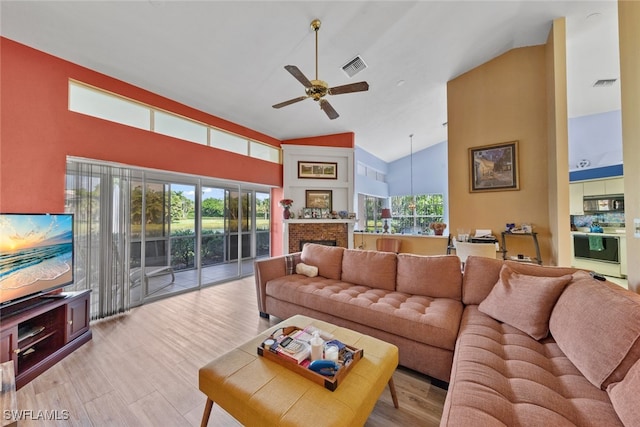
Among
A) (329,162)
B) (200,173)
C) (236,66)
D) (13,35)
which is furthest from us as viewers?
(329,162)

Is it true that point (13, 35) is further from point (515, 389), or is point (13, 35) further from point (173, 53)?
point (515, 389)

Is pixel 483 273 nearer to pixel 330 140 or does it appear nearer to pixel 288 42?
pixel 288 42

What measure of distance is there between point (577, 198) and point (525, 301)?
5962mm

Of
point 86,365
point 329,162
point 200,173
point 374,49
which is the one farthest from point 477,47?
point 86,365

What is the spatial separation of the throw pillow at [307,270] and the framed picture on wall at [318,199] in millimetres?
2785

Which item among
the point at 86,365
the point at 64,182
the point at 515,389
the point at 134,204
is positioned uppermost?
the point at 64,182

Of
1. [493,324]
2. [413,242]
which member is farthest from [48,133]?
[413,242]

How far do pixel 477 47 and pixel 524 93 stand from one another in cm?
110

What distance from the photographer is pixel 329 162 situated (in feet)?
19.3

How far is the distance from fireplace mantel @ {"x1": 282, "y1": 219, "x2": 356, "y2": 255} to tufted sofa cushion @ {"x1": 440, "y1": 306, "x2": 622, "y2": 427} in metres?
4.20

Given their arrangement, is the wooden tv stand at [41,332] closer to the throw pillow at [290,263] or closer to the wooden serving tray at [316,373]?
the wooden serving tray at [316,373]

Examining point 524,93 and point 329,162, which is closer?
point 524,93

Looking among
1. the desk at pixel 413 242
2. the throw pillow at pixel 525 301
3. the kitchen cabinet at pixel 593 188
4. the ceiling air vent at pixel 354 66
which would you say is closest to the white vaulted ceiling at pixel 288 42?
the ceiling air vent at pixel 354 66

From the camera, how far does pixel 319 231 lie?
5.80 m
